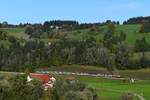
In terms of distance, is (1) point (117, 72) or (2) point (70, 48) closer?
(1) point (117, 72)

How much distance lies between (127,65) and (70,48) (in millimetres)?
24924

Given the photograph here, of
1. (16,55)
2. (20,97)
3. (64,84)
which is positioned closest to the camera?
(20,97)

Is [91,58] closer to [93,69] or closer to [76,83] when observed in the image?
[93,69]

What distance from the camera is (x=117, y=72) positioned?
7087 inches

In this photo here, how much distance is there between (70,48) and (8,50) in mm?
20577

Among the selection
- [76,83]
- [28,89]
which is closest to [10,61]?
[76,83]

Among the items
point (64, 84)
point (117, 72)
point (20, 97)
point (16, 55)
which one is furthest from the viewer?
point (16, 55)

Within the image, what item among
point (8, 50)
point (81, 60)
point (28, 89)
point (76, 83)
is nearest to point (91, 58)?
point (81, 60)

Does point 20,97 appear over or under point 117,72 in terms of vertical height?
over

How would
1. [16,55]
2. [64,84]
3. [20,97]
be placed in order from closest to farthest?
[20,97], [64,84], [16,55]

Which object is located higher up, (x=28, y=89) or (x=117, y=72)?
(x=28, y=89)

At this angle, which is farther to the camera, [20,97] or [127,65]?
[127,65]

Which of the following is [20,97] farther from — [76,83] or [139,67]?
[139,67]

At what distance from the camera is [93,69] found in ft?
597
